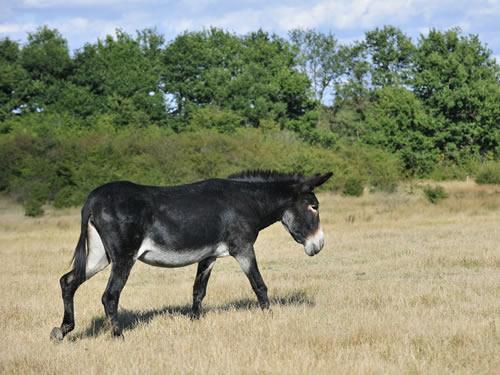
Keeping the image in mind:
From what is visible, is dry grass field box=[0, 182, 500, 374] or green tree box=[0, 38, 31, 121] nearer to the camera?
dry grass field box=[0, 182, 500, 374]

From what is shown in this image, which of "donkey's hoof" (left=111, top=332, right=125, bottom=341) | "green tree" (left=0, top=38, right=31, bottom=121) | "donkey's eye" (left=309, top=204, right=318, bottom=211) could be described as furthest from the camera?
"green tree" (left=0, top=38, right=31, bottom=121)

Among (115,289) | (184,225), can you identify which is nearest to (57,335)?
(115,289)

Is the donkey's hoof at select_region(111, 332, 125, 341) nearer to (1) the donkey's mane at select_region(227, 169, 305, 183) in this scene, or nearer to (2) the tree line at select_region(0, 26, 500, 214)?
(1) the donkey's mane at select_region(227, 169, 305, 183)

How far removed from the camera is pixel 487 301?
9484 millimetres

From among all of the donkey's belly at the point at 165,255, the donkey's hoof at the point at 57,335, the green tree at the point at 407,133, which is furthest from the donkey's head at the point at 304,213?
the green tree at the point at 407,133

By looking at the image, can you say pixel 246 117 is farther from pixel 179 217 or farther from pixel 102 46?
pixel 179 217

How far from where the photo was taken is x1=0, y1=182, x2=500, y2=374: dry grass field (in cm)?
660

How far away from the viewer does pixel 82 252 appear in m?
8.09

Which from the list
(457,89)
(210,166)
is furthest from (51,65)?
(457,89)

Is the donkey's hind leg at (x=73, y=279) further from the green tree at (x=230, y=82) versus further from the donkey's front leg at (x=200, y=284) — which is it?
the green tree at (x=230, y=82)

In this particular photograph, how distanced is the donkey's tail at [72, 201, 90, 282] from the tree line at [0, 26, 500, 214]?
4370cm

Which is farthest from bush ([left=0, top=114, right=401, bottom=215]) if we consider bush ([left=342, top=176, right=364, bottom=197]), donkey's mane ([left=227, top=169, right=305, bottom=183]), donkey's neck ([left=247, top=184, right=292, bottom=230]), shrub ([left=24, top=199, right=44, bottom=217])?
donkey's neck ([left=247, top=184, right=292, bottom=230])

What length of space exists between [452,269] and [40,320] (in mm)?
7861

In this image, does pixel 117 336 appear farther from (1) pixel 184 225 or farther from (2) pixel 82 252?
(1) pixel 184 225
